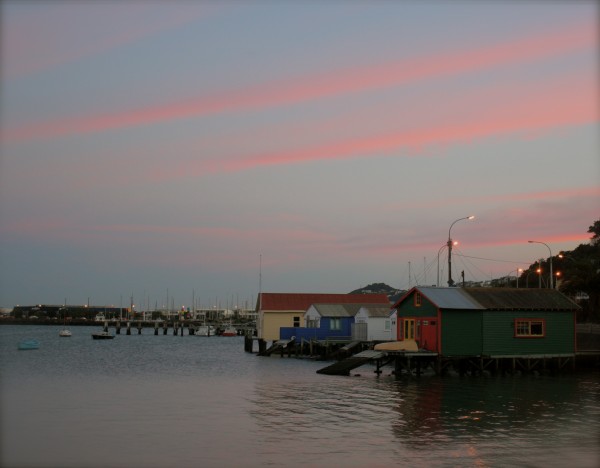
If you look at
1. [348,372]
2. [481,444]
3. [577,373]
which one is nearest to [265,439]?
[481,444]

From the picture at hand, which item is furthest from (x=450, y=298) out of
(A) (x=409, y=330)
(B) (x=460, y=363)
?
(B) (x=460, y=363)

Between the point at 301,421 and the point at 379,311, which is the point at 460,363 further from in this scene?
the point at 301,421

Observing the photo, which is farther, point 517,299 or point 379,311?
point 379,311

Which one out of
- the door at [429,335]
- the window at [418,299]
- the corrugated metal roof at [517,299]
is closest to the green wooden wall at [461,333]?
the door at [429,335]

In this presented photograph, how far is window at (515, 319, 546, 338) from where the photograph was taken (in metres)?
56.5

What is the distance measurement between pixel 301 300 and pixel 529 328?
47850 millimetres

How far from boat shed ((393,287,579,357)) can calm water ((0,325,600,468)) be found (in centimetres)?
338

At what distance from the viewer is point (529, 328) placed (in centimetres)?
5691

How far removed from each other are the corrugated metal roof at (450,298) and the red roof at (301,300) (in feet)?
134

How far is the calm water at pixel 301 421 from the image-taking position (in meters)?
24.5

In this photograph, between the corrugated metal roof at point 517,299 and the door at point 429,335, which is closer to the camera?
the door at point 429,335

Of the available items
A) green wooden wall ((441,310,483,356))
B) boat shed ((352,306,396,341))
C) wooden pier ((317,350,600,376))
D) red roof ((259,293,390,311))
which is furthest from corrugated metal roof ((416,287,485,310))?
red roof ((259,293,390,311))

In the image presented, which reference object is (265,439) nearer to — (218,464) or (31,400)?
(218,464)

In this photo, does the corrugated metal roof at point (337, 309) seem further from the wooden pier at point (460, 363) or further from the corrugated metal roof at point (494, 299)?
the corrugated metal roof at point (494, 299)
